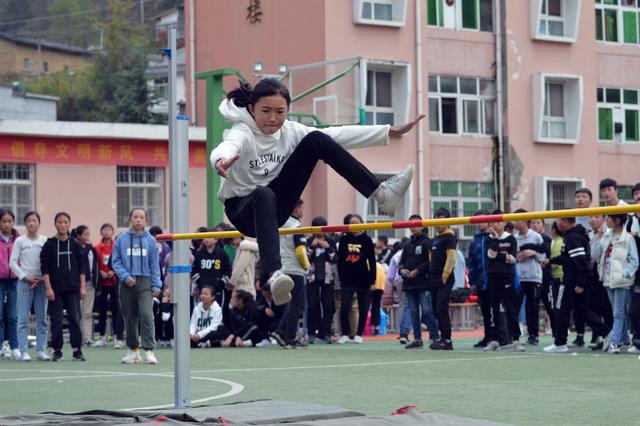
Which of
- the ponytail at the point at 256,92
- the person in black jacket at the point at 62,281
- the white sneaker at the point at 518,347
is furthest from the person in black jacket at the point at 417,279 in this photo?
the ponytail at the point at 256,92

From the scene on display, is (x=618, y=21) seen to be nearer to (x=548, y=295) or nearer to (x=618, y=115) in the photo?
(x=618, y=115)

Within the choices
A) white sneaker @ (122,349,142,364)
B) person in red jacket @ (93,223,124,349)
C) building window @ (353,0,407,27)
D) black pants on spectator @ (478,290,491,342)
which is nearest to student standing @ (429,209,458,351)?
black pants on spectator @ (478,290,491,342)

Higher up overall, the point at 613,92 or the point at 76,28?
the point at 76,28

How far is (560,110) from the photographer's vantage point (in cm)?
3400

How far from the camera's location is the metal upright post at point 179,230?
9562 mm

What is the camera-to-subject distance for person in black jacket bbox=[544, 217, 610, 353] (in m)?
15.5

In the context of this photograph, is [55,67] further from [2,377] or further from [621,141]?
[2,377]

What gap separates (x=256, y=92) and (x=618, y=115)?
27.5 m

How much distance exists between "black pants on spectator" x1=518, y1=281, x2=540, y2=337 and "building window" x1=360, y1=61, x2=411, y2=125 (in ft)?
46.1

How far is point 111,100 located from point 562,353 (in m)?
47.0

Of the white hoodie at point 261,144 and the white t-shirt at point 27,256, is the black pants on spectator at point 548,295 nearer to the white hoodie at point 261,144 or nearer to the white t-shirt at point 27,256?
the white t-shirt at point 27,256

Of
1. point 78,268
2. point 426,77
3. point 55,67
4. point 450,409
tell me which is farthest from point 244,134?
point 55,67

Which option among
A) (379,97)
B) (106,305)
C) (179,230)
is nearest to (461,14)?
(379,97)

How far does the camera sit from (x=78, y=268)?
615 inches
